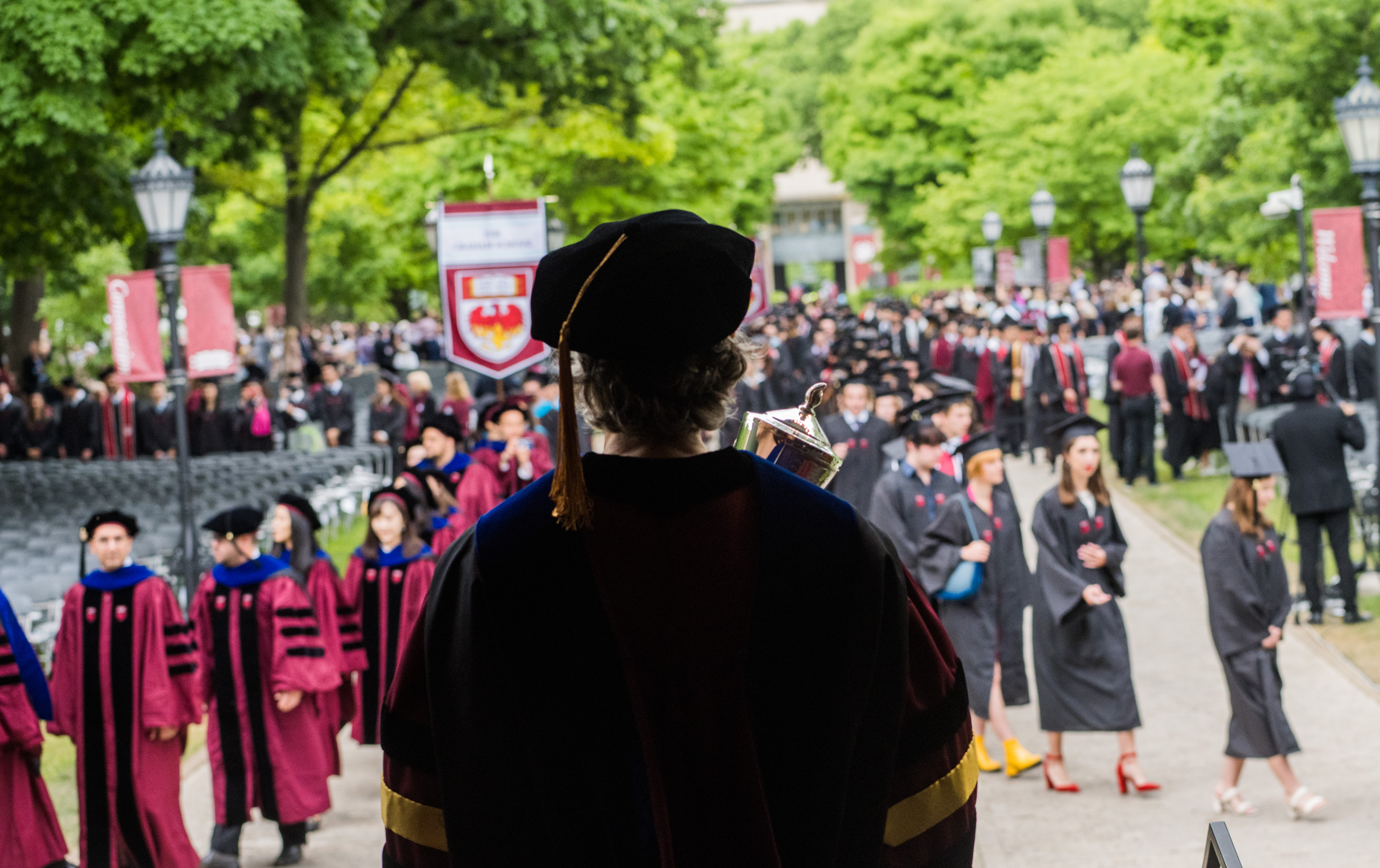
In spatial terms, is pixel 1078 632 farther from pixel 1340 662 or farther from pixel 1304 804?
pixel 1340 662

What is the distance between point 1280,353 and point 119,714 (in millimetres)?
13398

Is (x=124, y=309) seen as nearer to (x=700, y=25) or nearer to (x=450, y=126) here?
(x=450, y=126)

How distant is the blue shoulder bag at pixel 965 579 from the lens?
8.45 m

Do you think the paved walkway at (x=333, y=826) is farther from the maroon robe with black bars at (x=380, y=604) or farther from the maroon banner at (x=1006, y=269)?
the maroon banner at (x=1006, y=269)

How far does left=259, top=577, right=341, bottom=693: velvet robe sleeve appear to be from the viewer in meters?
7.62

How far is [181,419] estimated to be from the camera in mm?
11883

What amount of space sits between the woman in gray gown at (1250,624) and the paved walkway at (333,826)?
4136mm

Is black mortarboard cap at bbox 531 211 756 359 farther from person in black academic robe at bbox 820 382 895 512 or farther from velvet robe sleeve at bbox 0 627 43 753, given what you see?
person in black academic robe at bbox 820 382 895 512

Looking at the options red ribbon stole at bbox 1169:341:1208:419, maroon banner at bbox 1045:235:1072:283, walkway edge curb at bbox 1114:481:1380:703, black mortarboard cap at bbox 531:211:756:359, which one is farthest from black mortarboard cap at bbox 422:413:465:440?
maroon banner at bbox 1045:235:1072:283

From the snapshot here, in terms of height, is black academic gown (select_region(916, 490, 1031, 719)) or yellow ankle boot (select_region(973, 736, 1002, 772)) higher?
black academic gown (select_region(916, 490, 1031, 719))

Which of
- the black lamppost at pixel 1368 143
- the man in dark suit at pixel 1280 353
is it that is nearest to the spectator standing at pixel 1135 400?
the man in dark suit at pixel 1280 353

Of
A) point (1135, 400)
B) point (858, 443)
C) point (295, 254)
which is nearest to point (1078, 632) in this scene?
point (858, 443)

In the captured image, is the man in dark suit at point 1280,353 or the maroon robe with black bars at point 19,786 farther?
the man in dark suit at point 1280,353

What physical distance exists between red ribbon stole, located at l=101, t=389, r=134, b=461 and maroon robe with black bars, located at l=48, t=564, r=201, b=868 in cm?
1596
